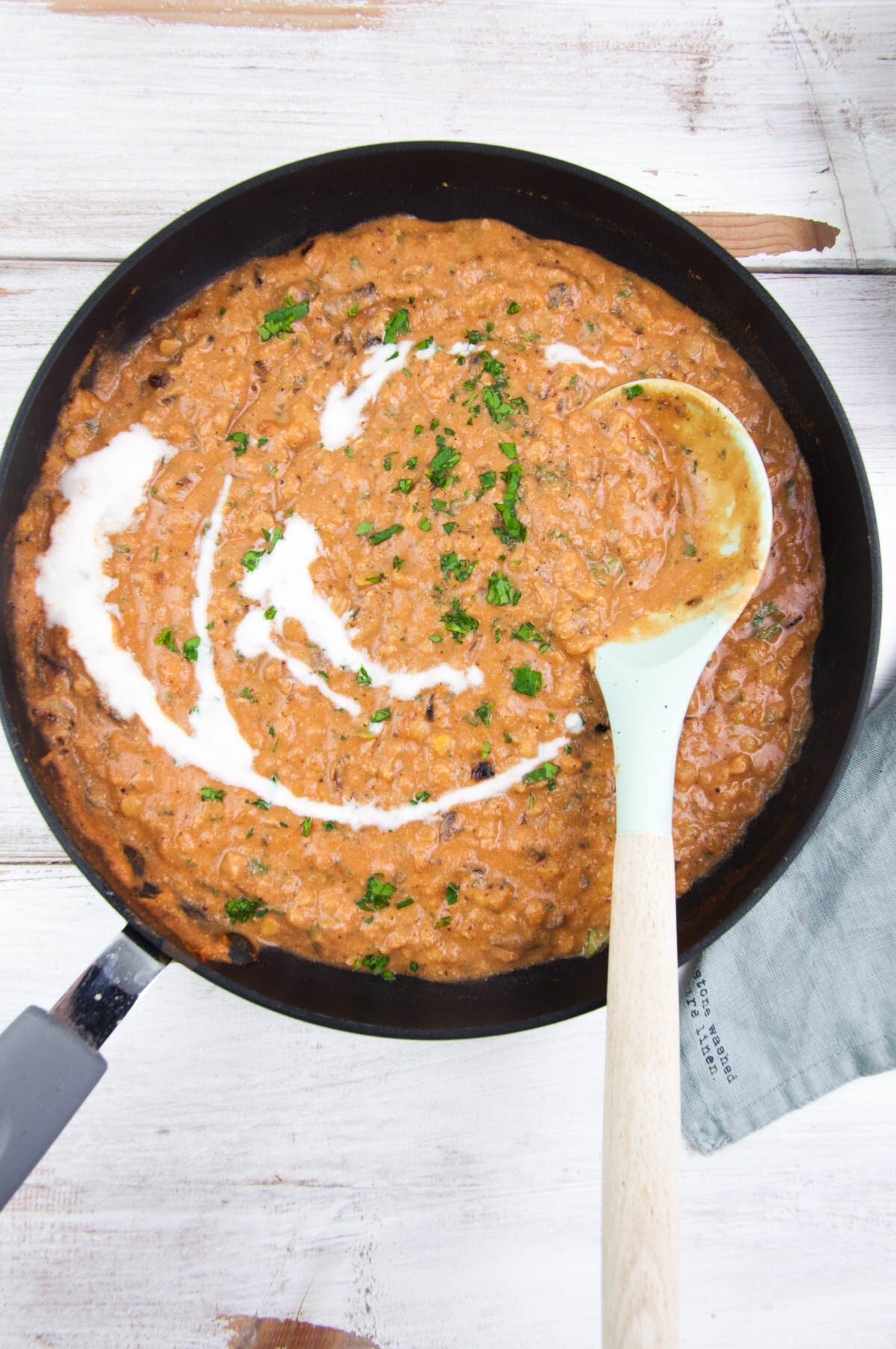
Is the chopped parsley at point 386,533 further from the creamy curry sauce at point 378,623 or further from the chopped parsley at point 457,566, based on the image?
the chopped parsley at point 457,566

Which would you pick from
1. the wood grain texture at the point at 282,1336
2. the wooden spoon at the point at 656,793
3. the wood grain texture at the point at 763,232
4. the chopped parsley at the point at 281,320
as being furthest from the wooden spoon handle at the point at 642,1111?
the wood grain texture at the point at 763,232

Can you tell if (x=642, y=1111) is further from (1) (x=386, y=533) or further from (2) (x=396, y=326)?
(2) (x=396, y=326)

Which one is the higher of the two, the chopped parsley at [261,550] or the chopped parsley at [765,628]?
the chopped parsley at [261,550]

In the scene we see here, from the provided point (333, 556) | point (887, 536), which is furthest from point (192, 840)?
point (887, 536)

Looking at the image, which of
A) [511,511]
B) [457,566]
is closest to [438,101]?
[511,511]

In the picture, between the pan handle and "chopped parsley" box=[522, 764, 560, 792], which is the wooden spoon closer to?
"chopped parsley" box=[522, 764, 560, 792]

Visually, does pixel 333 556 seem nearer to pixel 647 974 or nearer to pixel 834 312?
pixel 647 974
